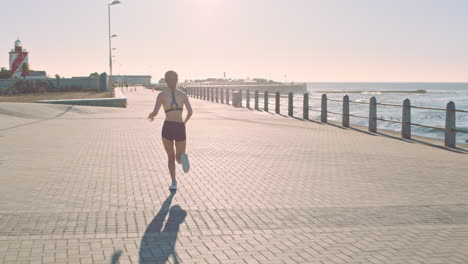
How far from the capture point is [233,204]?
668cm

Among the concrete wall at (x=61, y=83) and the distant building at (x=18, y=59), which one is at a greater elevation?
the distant building at (x=18, y=59)

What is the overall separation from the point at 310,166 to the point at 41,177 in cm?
435

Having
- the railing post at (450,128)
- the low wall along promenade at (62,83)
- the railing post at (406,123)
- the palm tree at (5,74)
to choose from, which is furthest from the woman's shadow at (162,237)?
the palm tree at (5,74)

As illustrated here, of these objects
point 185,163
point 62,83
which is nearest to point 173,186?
point 185,163

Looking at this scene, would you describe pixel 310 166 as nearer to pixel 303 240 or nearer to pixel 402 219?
pixel 402 219

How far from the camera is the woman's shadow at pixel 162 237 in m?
4.71

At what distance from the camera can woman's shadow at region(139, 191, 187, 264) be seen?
471 centimetres

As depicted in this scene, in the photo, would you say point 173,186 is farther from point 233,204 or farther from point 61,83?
point 61,83

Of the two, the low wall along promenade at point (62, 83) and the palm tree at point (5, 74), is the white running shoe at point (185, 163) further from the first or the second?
the palm tree at point (5, 74)

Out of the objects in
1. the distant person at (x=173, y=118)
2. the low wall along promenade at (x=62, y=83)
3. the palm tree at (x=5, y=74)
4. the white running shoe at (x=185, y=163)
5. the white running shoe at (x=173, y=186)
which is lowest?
the white running shoe at (x=173, y=186)

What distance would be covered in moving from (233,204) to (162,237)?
5.09 feet

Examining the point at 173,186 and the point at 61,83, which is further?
the point at 61,83

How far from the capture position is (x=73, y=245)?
16.3ft

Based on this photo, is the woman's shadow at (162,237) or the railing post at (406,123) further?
the railing post at (406,123)
